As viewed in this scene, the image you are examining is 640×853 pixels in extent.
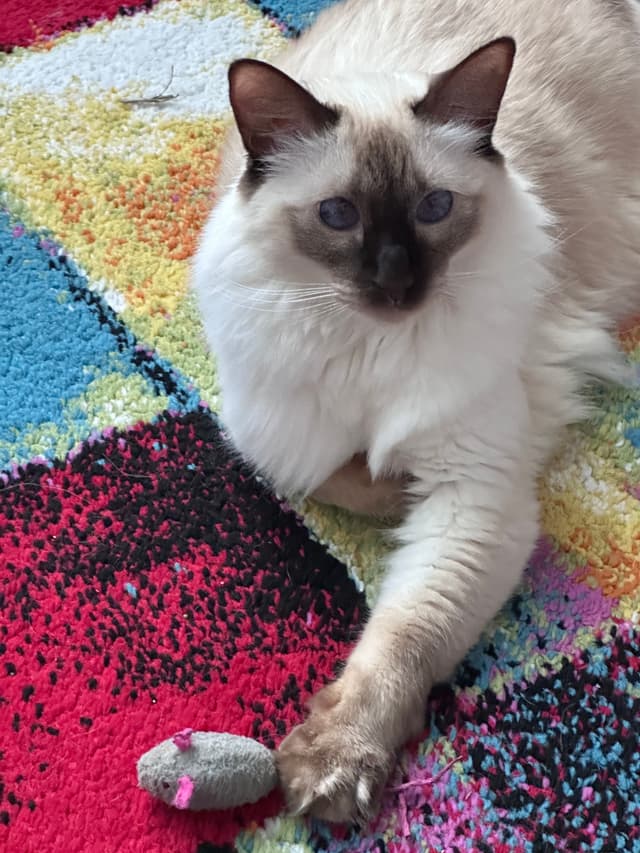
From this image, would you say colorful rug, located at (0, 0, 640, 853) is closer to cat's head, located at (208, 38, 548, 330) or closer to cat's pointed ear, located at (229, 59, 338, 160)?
cat's head, located at (208, 38, 548, 330)

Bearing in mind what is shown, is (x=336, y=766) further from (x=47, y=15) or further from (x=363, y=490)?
(x=47, y=15)

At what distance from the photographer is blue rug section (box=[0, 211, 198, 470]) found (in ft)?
4.98

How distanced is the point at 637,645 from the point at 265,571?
21.8 inches

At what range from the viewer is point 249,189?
1.17m

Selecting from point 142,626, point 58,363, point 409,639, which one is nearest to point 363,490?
point 409,639

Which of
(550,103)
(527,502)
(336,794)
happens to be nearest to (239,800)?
(336,794)

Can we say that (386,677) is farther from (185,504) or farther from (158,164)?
(158,164)

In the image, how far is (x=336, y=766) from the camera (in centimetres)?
110

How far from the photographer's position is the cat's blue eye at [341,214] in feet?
3.62

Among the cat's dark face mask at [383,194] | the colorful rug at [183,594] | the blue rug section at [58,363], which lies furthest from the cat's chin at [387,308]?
the blue rug section at [58,363]

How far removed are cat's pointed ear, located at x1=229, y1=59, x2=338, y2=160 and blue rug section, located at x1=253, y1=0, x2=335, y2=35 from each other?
117 cm

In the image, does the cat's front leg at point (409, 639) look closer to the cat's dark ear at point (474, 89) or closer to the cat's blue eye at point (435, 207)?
the cat's blue eye at point (435, 207)

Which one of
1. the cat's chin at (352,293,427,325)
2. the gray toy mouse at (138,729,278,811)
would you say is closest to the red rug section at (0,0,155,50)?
the cat's chin at (352,293,427,325)

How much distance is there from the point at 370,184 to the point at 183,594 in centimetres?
Result: 66
